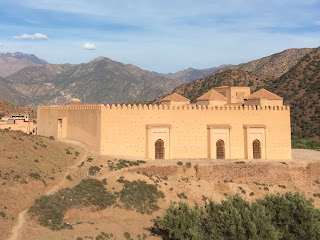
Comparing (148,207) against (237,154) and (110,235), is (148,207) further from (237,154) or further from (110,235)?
(237,154)

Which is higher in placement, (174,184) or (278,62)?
(278,62)

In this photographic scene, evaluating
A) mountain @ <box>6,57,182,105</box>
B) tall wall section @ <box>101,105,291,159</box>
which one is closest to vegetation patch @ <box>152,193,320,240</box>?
tall wall section @ <box>101,105,291,159</box>

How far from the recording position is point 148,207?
2033cm

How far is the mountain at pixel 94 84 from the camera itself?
419 ft

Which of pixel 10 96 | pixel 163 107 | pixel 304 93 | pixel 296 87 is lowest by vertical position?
pixel 163 107

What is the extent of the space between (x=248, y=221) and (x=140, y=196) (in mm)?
7514

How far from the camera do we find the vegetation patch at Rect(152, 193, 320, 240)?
14.8 metres

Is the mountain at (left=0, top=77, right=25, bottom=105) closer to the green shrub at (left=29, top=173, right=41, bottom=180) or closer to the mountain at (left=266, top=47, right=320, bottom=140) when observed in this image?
the mountain at (left=266, top=47, right=320, bottom=140)

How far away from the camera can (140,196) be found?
20719 millimetres

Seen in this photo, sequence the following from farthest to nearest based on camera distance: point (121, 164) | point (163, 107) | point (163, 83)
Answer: point (163, 83) → point (163, 107) → point (121, 164)

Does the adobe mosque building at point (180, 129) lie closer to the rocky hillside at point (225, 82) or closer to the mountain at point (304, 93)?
the mountain at point (304, 93)

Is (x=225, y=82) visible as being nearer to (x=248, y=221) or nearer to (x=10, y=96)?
(x=248, y=221)

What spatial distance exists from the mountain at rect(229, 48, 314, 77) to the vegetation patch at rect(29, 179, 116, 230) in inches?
3233

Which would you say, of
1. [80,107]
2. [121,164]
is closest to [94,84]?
[80,107]
